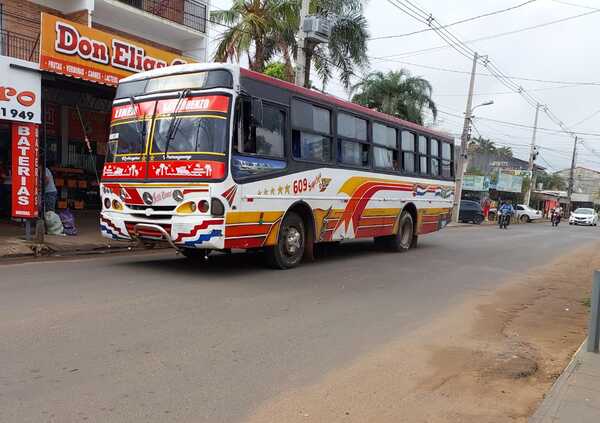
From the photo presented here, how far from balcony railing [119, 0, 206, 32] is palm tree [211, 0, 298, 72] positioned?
3.71 feet

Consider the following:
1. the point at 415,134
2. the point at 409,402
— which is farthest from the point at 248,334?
the point at 415,134

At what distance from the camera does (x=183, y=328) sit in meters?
5.58

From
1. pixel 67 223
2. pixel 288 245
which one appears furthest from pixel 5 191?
pixel 288 245

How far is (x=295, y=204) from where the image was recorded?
31.3 ft

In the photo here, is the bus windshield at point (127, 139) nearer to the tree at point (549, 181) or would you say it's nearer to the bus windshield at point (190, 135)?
the bus windshield at point (190, 135)

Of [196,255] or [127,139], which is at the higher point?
[127,139]

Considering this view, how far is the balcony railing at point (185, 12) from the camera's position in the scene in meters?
20.1

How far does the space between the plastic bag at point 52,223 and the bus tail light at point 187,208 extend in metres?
5.63

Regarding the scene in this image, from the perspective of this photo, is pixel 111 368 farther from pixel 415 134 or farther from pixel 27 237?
pixel 415 134

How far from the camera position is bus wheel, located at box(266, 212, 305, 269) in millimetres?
9367

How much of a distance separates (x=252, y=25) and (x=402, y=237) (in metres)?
11.2

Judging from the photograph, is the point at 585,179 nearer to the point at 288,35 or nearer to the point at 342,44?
the point at 342,44

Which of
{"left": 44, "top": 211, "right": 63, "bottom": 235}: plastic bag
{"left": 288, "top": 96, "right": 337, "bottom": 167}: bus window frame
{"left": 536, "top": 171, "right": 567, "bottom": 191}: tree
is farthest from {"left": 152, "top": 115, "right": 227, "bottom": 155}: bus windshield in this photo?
{"left": 536, "top": 171, "right": 567, "bottom": 191}: tree

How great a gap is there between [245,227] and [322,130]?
2905 mm
